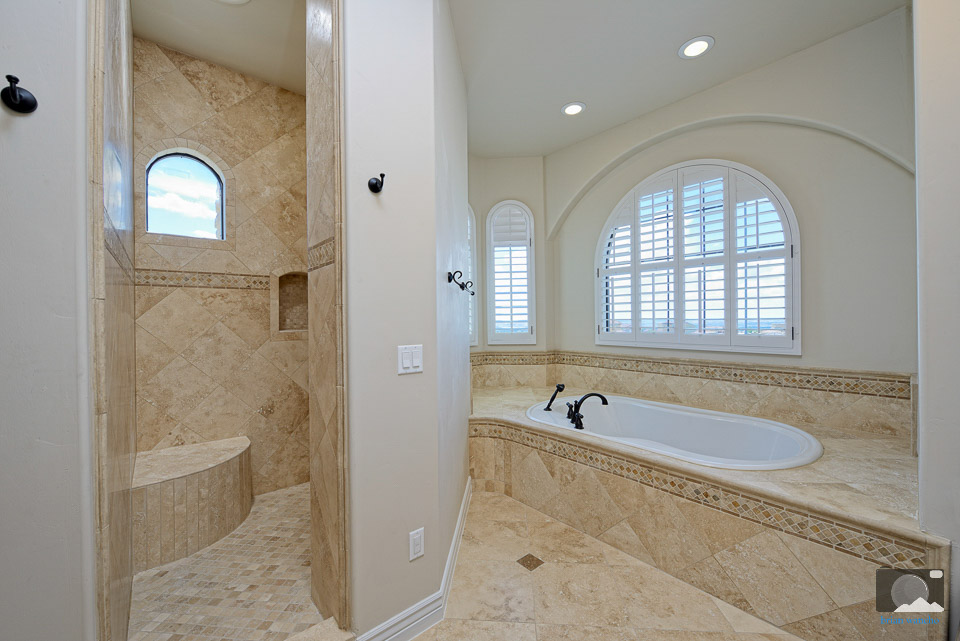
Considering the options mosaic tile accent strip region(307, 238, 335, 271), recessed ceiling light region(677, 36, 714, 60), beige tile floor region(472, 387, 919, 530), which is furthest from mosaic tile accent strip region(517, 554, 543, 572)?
Answer: recessed ceiling light region(677, 36, 714, 60)

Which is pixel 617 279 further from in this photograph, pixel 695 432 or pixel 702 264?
pixel 695 432

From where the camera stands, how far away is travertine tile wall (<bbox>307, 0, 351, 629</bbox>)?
1.30 metres

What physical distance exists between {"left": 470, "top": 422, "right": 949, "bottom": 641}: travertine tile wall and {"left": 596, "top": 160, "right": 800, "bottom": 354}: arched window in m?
1.40

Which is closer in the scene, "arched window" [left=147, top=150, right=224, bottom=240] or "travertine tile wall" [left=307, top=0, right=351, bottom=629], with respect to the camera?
"travertine tile wall" [left=307, top=0, right=351, bottom=629]

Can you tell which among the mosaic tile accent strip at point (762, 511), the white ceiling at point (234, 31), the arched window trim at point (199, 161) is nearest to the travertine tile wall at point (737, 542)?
the mosaic tile accent strip at point (762, 511)

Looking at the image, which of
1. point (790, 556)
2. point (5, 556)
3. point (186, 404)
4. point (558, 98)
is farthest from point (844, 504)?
point (186, 404)

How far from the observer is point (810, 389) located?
2387 mm

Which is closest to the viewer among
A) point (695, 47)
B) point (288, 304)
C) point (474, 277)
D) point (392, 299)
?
point (392, 299)

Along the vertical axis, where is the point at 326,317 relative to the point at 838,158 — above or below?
below

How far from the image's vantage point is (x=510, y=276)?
3797 mm

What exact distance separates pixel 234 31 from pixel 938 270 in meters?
3.41

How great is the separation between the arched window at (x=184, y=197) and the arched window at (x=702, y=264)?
3.04m

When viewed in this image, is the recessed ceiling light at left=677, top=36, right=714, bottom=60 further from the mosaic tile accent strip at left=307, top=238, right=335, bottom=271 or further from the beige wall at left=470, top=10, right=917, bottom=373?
the mosaic tile accent strip at left=307, top=238, right=335, bottom=271

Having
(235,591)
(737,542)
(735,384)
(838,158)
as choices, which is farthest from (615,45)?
(235,591)
